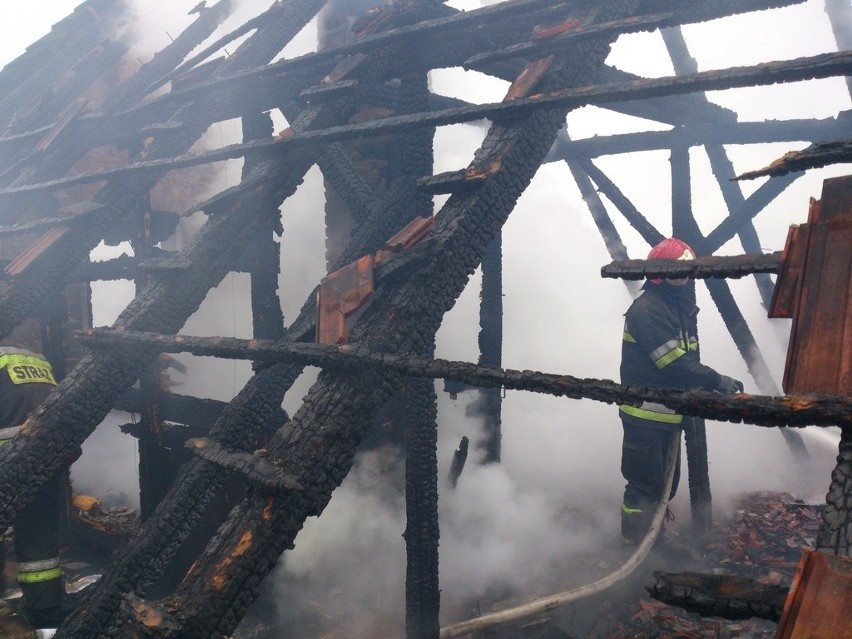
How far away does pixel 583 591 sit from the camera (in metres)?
3.90

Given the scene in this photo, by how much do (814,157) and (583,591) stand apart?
134 inches

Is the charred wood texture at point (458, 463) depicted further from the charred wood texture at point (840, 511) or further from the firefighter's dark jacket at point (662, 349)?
the charred wood texture at point (840, 511)

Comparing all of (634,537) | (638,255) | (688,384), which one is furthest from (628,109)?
(638,255)

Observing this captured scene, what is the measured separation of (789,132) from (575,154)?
1.97m

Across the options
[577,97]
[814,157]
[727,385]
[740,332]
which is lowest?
[727,385]

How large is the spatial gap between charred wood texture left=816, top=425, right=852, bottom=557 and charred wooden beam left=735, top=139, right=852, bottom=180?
2.02 feet

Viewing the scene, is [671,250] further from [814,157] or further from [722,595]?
[722,595]

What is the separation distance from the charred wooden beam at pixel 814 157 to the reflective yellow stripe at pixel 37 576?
4676mm

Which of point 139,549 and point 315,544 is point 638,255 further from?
point 139,549

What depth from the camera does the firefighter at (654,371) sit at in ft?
14.8

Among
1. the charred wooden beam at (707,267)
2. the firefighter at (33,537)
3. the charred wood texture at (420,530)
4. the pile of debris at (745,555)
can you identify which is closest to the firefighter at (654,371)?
the pile of debris at (745,555)

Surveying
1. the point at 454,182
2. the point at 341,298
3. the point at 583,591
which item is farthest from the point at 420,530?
the point at 454,182

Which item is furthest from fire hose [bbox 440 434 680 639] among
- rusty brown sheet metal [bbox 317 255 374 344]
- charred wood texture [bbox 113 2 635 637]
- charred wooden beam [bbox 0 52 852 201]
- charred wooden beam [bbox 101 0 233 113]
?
charred wooden beam [bbox 101 0 233 113]

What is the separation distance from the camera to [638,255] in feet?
46.3
